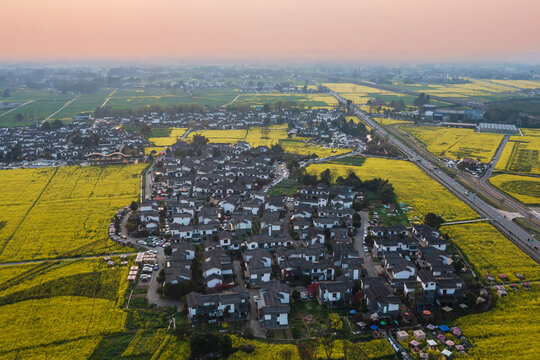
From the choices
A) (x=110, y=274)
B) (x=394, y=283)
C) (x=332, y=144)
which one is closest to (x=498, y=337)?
(x=394, y=283)

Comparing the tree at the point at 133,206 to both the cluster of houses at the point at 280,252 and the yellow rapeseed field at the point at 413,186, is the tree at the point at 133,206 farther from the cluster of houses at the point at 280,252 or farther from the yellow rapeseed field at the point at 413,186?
the yellow rapeseed field at the point at 413,186

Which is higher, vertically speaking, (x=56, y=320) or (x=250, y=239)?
(x=250, y=239)

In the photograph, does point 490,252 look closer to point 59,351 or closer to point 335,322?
point 335,322

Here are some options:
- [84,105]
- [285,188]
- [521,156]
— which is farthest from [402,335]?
[84,105]

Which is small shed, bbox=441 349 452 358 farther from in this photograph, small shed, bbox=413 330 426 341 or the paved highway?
the paved highway

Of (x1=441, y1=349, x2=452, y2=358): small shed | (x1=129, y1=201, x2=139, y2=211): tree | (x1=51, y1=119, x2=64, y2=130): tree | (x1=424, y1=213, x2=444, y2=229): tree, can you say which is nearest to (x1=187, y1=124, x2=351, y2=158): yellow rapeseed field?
(x1=51, y1=119, x2=64, y2=130): tree
